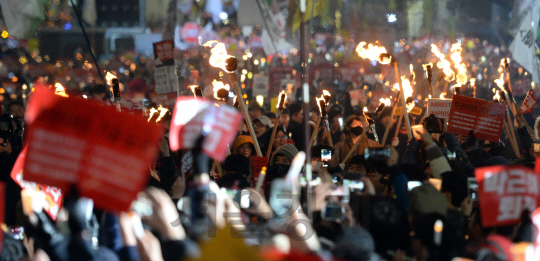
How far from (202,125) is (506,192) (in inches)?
74.9

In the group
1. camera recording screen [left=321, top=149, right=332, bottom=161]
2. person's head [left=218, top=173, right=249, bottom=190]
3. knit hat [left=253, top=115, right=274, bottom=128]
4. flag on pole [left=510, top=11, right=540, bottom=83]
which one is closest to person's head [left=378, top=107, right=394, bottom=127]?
knit hat [left=253, top=115, right=274, bottom=128]

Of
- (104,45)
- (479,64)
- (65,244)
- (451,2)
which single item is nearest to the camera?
(65,244)

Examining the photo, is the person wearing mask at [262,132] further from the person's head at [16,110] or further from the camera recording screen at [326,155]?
the person's head at [16,110]

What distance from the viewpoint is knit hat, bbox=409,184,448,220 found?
11.9ft

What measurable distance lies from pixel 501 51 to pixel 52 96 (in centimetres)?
2836

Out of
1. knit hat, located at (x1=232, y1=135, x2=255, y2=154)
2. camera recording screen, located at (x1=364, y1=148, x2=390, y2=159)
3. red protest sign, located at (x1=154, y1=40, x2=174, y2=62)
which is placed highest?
red protest sign, located at (x1=154, y1=40, x2=174, y2=62)

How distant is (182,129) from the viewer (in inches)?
154

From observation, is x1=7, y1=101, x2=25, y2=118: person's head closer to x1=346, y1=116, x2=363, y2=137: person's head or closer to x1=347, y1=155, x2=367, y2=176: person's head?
x1=346, y1=116, x2=363, y2=137: person's head

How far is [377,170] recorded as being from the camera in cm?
482

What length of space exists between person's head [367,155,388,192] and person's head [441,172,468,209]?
61cm

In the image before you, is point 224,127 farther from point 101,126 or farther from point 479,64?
point 479,64

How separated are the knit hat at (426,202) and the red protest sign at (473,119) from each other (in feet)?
9.67

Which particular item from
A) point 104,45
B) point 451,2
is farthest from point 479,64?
point 104,45

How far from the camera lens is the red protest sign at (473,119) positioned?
6.53m
